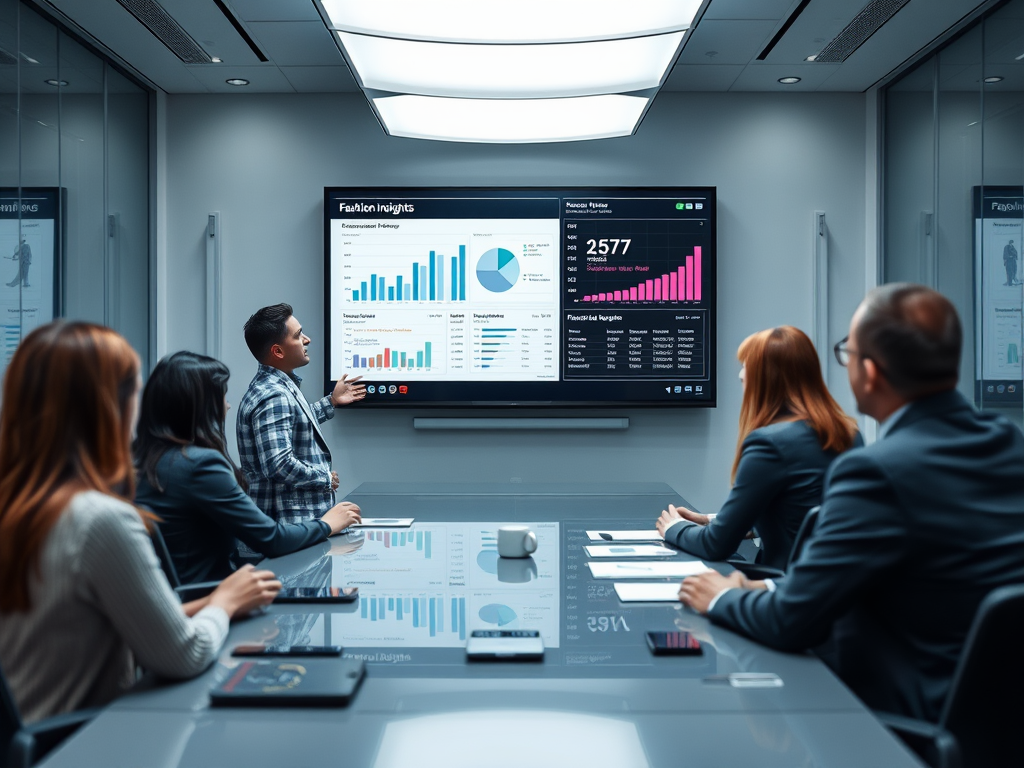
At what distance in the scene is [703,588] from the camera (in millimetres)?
1725

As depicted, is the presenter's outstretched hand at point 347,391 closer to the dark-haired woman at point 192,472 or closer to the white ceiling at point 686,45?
the white ceiling at point 686,45

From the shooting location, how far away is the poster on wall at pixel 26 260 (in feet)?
11.3

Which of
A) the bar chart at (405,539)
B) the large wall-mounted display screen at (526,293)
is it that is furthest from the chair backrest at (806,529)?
the large wall-mounted display screen at (526,293)

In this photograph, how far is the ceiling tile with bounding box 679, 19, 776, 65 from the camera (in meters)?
4.09

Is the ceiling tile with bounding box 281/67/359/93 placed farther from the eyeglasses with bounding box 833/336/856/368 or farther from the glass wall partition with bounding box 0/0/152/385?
the eyeglasses with bounding box 833/336/856/368

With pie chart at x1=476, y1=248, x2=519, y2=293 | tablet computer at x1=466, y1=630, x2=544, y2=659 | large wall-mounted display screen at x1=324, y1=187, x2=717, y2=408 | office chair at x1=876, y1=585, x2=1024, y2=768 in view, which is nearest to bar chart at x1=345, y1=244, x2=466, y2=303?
large wall-mounted display screen at x1=324, y1=187, x2=717, y2=408

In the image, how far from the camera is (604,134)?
3.58m

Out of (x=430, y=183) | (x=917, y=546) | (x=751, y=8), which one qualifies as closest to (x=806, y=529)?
(x=917, y=546)

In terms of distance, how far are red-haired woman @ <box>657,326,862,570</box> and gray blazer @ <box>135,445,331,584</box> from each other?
1140 mm

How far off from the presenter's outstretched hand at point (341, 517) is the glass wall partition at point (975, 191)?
2.66 meters

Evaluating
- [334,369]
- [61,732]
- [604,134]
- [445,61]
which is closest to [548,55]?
[445,61]

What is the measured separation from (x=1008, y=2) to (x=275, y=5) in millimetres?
3263

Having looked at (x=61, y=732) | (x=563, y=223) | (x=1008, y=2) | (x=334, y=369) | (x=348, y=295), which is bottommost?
(x=61, y=732)

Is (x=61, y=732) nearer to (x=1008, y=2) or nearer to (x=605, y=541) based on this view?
(x=605, y=541)
